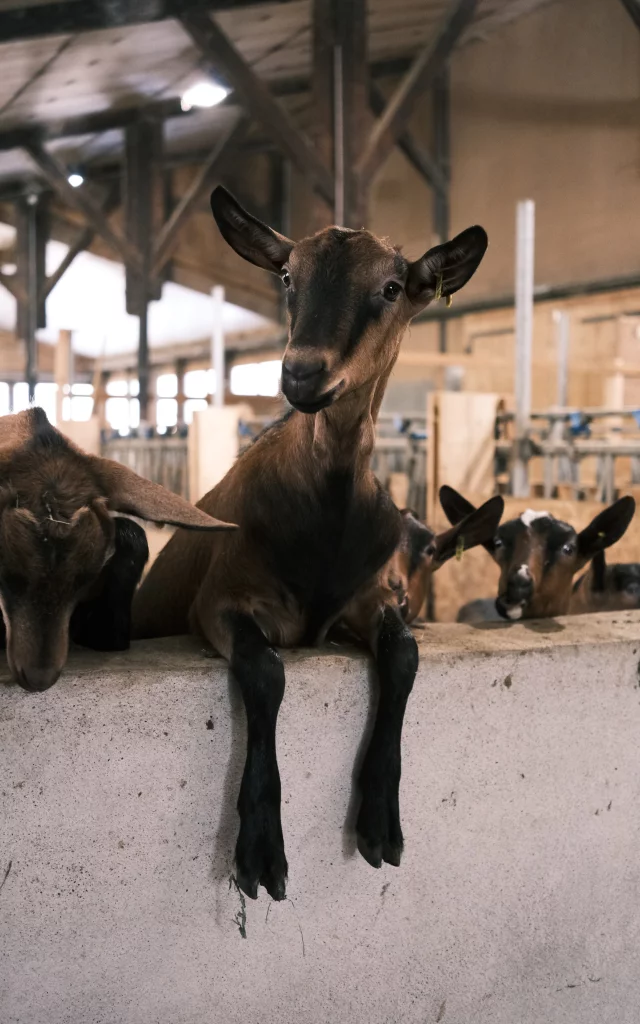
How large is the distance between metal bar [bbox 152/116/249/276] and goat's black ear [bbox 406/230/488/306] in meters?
9.74

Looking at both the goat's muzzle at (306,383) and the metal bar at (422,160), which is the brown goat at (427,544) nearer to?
the goat's muzzle at (306,383)

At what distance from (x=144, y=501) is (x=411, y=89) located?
7505 millimetres

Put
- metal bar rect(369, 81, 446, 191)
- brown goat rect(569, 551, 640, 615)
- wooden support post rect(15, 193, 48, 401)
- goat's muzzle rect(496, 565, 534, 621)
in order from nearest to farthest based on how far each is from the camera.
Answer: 1. goat's muzzle rect(496, 565, 534, 621)
2. brown goat rect(569, 551, 640, 615)
3. metal bar rect(369, 81, 446, 191)
4. wooden support post rect(15, 193, 48, 401)

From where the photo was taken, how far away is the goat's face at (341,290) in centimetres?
173

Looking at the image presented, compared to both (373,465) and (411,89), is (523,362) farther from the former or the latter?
(411,89)

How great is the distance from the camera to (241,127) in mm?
11617

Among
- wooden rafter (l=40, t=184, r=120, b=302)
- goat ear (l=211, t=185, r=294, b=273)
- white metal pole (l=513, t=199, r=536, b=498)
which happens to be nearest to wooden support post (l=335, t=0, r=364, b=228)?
white metal pole (l=513, t=199, r=536, b=498)

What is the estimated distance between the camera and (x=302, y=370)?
169 cm

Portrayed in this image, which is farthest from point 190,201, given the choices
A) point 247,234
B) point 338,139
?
point 247,234

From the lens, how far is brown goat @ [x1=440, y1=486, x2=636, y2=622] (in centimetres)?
289

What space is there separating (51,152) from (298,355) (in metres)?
10.6

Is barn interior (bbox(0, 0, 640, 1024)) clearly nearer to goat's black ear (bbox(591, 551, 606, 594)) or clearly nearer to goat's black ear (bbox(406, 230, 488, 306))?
goat's black ear (bbox(591, 551, 606, 594))

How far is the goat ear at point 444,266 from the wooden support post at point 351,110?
5241mm

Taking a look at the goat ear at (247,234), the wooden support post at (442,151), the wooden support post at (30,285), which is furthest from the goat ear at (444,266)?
the wooden support post at (30,285)
